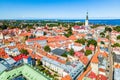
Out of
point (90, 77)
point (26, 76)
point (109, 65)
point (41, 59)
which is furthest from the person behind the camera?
point (41, 59)

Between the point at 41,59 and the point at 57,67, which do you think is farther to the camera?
the point at 41,59

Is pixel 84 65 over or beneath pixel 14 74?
beneath

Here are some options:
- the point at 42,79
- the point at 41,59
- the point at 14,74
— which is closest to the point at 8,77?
the point at 14,74

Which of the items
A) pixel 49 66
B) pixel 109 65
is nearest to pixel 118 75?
pixel 109 65

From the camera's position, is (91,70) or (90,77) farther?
(91,70)

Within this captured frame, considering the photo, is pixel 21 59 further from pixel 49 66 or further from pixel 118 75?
pixel 118 75

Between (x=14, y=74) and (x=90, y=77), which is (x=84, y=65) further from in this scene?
(x=14, y=74)

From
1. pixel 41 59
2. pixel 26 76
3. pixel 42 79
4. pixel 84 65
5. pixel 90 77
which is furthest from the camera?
pixel 41 59

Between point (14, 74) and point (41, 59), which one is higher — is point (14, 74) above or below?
above

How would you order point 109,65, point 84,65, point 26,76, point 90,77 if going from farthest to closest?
point 109,65, point 84,65, point 90,77, point 26,76
